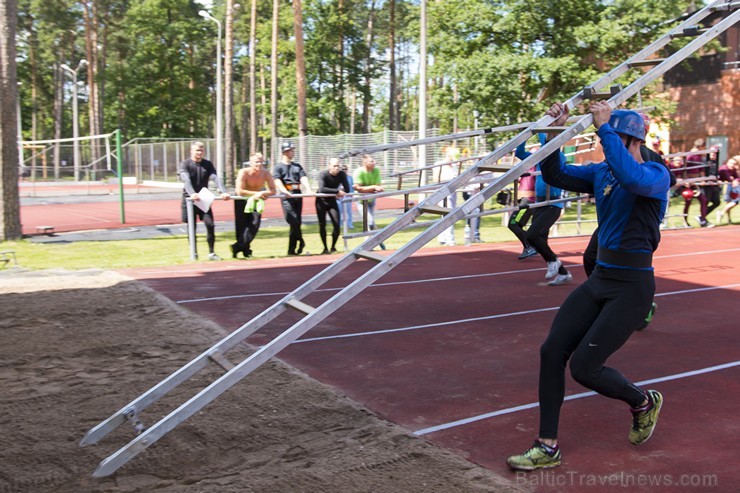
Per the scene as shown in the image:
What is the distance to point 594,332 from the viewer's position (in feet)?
13.9

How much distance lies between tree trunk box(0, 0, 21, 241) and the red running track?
20.1 feet

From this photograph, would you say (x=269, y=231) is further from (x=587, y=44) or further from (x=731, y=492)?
(x=731, y=492)

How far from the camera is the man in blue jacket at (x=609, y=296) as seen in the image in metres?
4.24

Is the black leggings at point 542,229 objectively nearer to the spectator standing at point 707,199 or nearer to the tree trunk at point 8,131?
the spectator standing at point 707,199

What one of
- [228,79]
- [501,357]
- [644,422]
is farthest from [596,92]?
[228,79]

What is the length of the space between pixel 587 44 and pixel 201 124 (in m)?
50.0

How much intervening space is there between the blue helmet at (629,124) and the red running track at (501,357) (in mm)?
1956

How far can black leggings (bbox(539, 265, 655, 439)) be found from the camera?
4.24 meters

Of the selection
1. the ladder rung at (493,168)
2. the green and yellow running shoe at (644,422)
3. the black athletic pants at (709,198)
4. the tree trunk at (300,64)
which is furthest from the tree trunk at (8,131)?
the tree trunk at (300,64)

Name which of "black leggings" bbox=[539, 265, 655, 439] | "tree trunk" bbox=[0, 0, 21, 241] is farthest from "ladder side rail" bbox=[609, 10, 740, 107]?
"tree trunk" bbox=[0, 0, 21, 241]

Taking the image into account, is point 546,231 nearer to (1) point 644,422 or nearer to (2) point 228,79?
(1) point 644,422

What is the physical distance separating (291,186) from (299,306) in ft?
31.6

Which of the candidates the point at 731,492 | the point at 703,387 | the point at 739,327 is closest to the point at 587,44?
the point at 739,327

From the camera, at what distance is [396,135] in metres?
33.6
